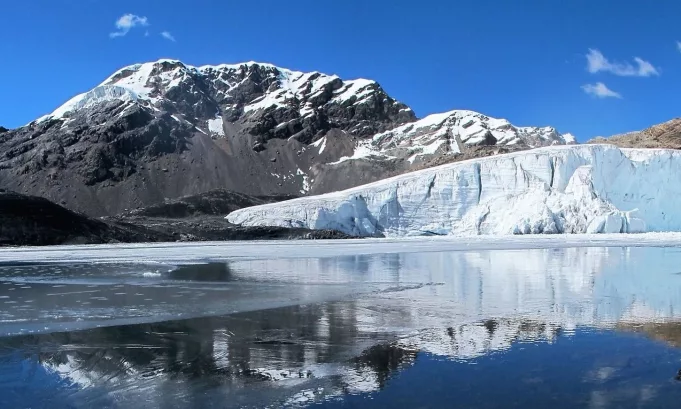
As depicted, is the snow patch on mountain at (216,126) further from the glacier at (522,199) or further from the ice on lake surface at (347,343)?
the ice on lake surface at (347,343)

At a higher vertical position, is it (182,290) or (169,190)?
(169,190)

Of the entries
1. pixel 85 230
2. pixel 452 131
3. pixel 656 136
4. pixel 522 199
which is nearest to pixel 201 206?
pixel 85 230

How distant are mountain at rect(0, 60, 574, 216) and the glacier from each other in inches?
1928

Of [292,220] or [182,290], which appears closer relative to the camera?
[182,290]

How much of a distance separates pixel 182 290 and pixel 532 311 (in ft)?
24.8

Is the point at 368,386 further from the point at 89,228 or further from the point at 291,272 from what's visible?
the point at 89,228

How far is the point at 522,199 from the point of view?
42.4m

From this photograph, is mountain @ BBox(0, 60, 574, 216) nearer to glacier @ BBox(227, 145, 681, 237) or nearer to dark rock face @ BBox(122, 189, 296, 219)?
dark rock face @ BBox(122, 189, 296, 219)

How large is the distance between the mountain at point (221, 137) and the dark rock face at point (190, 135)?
0.28 meters

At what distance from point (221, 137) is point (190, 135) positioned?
22.7ft

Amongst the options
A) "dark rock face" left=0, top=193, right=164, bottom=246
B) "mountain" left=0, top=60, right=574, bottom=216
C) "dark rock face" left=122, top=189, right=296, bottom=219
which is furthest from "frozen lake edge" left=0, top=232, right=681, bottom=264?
"mountain" left=0, top=60, right=574, bottom=216

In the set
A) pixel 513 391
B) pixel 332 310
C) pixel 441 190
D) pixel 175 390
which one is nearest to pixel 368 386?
pixel 513 391

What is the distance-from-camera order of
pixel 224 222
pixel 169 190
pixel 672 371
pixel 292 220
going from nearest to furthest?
pixel 672 371 < pixel 292 220 < pixel 224 222 < pixel 169 190

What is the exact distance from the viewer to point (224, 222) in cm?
5344
